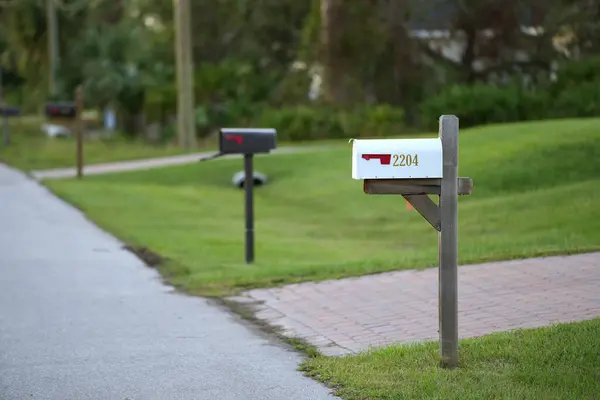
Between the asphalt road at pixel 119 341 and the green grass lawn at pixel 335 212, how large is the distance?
711 mm

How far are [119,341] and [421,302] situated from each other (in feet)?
8.34

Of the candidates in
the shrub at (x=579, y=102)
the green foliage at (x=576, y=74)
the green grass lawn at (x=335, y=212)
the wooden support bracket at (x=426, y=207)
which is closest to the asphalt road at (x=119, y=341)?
the green grass lawn at (x=335, y=212)

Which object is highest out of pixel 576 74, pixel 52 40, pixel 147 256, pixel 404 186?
pixel 52 40

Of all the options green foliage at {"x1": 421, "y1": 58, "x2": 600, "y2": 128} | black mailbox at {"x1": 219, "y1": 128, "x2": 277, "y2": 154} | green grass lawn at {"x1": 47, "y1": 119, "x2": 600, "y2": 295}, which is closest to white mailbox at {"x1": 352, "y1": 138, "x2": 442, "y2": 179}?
green grass lawn at {"x1": 47, "y1": 119, "x2": 600, "y2": 295}

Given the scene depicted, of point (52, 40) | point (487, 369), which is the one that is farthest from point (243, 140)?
point (52, 40)

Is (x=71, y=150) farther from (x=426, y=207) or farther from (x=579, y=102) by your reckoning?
(x=426, y=207)

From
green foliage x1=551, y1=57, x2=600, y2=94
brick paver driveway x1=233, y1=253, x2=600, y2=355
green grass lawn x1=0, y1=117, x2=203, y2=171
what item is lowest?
green grass lawn x1=0, y1=117, x2=203, y2=171

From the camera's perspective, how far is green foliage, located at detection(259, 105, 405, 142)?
32688mm

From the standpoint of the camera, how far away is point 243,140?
11.5 meters

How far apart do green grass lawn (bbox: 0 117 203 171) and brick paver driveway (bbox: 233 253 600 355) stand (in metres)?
19.4

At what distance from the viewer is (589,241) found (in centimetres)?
1231

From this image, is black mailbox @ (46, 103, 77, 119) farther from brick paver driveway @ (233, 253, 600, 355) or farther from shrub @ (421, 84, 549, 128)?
brick paver driveway @ (233, 253, 600, 355)

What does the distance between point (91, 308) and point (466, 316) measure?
3284mm

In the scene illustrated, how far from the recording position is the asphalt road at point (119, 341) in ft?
22.4
